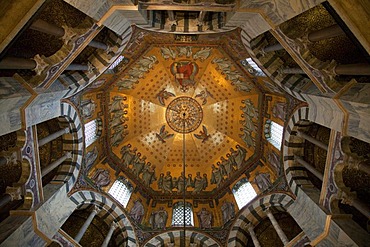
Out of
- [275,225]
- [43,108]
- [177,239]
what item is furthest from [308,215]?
[43,108]

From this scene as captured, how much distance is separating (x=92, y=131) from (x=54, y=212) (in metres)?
4.61

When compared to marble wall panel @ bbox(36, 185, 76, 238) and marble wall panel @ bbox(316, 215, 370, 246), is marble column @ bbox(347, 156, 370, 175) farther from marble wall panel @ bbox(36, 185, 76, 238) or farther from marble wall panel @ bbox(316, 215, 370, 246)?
marble wall panel @ bbox(36, 185, 76, 238)

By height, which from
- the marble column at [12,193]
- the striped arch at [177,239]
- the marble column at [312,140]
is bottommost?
the striped arch at [177,239]

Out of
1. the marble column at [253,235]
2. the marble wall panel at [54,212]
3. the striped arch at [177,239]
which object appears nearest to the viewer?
the marble wall panel at [54,212]

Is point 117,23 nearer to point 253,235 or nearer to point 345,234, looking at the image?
point 345,234

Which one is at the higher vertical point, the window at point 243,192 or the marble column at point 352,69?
the marble column at point 352,69

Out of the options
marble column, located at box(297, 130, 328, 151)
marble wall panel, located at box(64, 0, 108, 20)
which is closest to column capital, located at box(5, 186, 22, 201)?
marble wall panel, located at box(64, 0, 108, 20)

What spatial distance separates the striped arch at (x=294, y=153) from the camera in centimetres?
1185

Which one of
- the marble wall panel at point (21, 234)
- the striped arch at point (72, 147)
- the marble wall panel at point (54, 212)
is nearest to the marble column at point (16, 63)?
the striped arch at point (72, 147)

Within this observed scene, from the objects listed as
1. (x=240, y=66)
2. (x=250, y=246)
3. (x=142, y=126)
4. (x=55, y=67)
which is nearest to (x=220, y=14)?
(x=240, y=66)

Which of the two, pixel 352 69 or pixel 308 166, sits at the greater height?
pixel 352 69

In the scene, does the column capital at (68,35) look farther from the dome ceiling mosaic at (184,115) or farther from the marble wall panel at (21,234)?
the marble wall panel at (21,234)

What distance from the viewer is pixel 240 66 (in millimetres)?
14445

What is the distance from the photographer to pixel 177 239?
14461 mm
